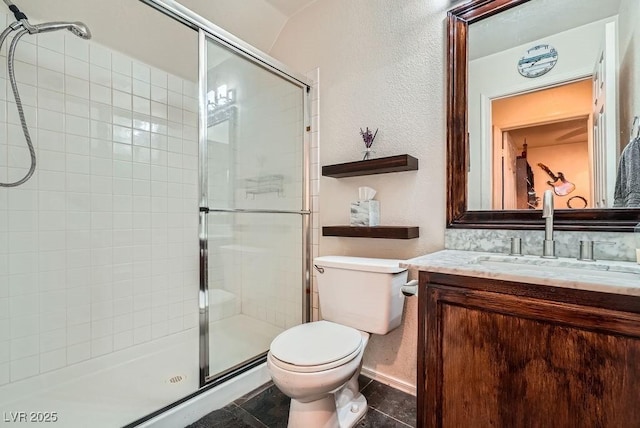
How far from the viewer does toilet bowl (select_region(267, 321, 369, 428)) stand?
1056 mm

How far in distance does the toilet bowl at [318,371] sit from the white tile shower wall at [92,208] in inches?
46.8

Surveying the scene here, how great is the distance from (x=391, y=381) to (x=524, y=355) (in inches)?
39.4

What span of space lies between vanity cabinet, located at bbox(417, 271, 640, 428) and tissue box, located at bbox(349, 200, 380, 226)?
682 millimetres

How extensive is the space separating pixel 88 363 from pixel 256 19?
2.44 meters

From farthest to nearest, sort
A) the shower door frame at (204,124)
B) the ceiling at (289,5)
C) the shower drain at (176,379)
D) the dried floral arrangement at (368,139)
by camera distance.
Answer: the ceiling at (289,5), the dried floral arrangement at (368,139), the shower drain at (176,379), the shower door frame at (204,124)

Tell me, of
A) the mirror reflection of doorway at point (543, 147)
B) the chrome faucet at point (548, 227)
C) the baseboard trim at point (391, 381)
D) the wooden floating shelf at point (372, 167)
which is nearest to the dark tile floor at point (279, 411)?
the baseboard trim at point (391, 381)

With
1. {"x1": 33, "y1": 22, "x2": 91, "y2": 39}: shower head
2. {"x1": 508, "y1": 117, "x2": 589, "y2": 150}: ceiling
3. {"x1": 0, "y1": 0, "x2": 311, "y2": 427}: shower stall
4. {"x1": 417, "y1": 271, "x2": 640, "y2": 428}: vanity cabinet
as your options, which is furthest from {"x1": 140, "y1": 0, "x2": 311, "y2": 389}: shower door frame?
{"x1": 508, "y1": 117, "x2": 589, "y2": 150}: ceiling

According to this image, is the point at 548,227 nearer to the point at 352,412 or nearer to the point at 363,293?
the point at 363,293

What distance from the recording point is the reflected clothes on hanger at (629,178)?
1028 mm

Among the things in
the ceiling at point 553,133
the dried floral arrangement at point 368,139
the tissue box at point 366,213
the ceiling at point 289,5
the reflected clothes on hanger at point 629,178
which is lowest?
the tissue box at point 366,213

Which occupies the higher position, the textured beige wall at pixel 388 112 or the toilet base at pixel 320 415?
the textured beige wall at pixel 388 112

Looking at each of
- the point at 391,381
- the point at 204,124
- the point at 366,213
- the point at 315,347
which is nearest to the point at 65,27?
the point at 204,124

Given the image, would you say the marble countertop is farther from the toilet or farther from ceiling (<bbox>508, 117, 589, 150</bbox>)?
ceiling (<bbox>508, 117, 589, 150</bbox>)

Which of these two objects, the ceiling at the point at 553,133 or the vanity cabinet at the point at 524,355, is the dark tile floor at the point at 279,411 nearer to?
the vanity cabinet at the point at 524,355
